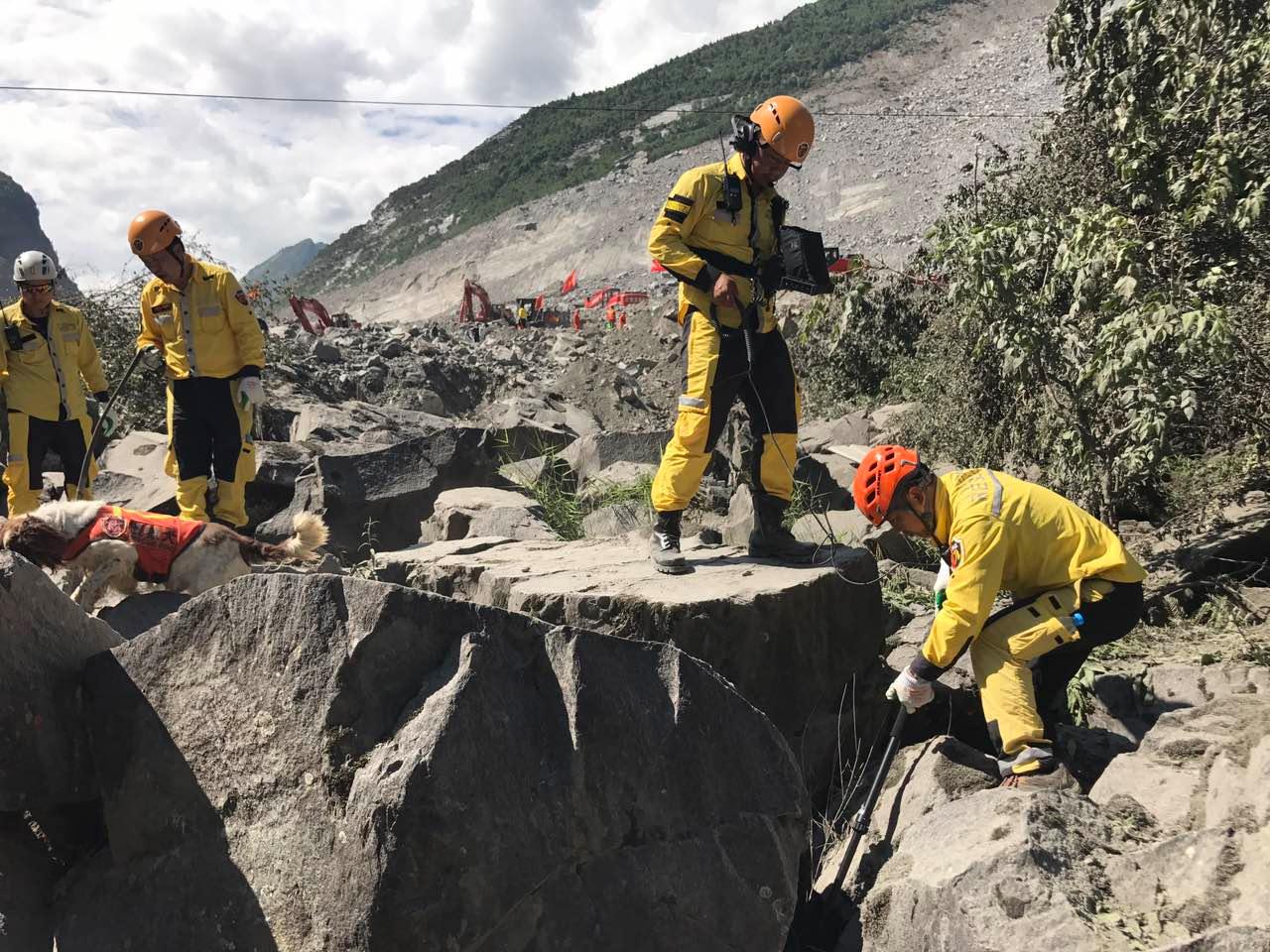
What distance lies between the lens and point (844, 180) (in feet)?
135

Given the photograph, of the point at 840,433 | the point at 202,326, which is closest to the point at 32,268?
the point at 202,326

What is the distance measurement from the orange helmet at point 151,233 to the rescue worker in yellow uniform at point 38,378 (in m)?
1.39

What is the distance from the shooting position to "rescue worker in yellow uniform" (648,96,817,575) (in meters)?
4.09

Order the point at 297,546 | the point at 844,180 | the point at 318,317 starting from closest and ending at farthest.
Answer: the point at 297,546
the point at 318,317
the point at 844,180

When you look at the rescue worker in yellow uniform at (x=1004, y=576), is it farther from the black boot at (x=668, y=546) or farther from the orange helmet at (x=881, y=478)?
the black boot at (x=668, y=546)

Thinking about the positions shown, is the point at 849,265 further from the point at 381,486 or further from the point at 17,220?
the point at 17,220

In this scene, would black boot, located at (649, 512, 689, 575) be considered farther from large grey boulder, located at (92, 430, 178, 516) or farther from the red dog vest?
large grey boulder, located at (92, 430, 178, 516)

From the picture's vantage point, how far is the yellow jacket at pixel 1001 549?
339 cm

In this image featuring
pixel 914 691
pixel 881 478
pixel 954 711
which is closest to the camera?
pixel 914 691

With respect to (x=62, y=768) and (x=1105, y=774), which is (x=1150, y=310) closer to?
(x=1105, y=774)

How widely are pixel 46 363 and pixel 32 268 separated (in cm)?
56

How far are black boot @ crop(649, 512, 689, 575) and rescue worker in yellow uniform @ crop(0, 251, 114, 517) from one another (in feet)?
12.4

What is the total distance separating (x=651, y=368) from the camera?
16.4 meters

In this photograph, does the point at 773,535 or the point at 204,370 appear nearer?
the point at 773,535
